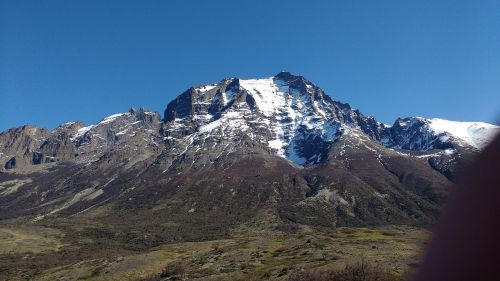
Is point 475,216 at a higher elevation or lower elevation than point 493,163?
lower

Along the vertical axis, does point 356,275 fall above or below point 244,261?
above

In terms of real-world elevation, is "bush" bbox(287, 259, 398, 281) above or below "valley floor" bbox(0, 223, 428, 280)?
above

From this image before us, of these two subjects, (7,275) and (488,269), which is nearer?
(488,269)

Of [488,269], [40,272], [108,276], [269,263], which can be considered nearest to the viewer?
[488,269]

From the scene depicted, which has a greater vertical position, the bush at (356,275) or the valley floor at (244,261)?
the bush at (356,275)

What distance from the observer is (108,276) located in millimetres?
108500

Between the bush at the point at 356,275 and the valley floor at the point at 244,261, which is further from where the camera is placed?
the valley floor at the point at 244,261

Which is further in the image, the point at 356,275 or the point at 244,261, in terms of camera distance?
the point at 244,261

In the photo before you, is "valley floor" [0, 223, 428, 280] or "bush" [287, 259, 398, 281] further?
"valley floor" [0, 223, 428, 280]

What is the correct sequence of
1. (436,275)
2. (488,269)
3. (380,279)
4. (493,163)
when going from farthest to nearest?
(380,279)
(436,275)
(493,163)
(488,269)

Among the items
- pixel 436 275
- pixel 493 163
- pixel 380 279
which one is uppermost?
pixel 493 163

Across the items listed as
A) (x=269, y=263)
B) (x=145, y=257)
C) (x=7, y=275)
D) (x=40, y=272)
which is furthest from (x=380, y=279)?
(x=7, y=275)

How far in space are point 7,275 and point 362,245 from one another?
10429 centimetres

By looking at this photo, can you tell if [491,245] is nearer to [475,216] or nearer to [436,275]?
[475,216]
